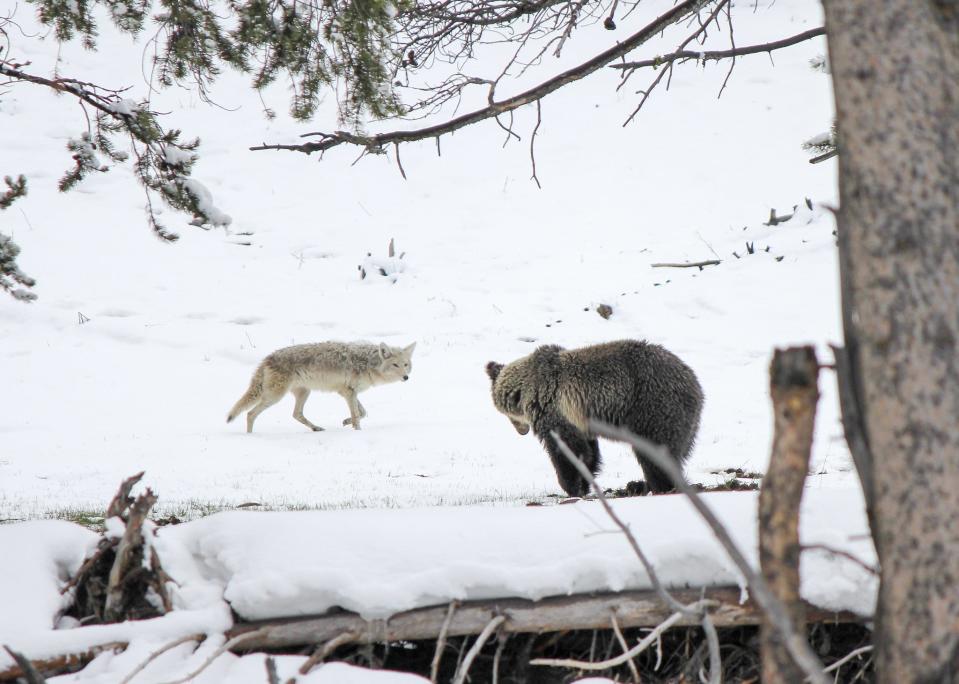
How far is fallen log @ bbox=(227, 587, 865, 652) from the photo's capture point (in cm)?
339

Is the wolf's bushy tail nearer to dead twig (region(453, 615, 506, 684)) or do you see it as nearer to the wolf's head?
the wolf's head

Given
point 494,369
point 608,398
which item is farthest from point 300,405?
point 608,398

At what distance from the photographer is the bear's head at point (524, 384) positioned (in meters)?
7.84

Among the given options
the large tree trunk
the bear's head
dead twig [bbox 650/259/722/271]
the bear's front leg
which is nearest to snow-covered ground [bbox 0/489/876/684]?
the large tree trunk

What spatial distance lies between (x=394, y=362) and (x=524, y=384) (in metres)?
7.01

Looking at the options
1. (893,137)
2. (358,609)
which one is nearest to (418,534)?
(358,609)

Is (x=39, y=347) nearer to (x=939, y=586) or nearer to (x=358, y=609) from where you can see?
(x=358, y=609)

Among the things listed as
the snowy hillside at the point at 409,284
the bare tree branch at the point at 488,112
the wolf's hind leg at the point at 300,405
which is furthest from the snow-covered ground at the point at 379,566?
the wolf's hind leg at the point at 300,405

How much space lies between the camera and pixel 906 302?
208cm

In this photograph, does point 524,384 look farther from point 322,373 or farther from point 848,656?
point 322,373

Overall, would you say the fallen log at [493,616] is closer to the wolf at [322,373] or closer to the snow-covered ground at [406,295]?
the snow-covered ground at [406,295]

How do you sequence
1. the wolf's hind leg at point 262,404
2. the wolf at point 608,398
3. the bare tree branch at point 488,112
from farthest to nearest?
the wolf's hind leg at point 262,404
the wolf at point 608,398
the bare tree branch at point 488,112

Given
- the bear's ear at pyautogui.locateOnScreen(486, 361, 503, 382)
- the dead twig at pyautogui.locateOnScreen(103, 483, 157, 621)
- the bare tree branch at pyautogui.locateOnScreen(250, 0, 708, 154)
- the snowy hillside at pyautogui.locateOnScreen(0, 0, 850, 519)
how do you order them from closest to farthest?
the dead twig at pyautogui.locateOnScreen(103, 483, 157, 621) < the bare tree branch at pyautogui.locateOnScreen(250, 0, 708, 154) < the bear's ear at pyautogui.locateOnScreen(486, 361, 503, 382) < the snowy hillside at pyautogui.locateOnScreen(0, 0, 850, 519)

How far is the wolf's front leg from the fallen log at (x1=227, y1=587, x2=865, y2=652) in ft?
33.7
